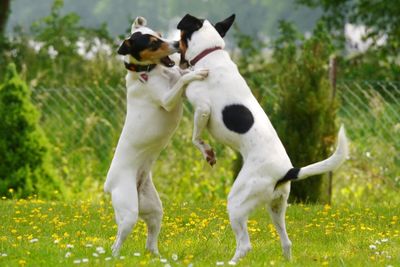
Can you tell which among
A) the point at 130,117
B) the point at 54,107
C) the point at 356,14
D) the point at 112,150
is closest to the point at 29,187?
the point at 112,150

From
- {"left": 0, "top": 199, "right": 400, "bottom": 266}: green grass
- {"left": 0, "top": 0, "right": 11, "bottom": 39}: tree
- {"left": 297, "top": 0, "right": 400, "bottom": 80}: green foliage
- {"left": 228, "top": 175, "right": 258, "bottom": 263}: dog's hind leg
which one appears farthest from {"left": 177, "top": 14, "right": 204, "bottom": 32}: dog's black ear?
{"left": 0, "top": 0, "right": 11, "bottom": 39}: tree

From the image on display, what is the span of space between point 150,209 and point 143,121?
66 centimetres

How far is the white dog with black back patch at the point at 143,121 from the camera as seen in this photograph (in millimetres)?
6273

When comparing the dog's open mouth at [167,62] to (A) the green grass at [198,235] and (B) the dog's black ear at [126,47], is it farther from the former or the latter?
(A) the green grass at [198,235]

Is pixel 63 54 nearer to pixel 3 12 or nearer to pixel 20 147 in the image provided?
pixel 3 12

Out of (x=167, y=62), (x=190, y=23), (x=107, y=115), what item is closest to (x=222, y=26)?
(x=190, y=23)

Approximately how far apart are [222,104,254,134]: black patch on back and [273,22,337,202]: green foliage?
4475 millimetres

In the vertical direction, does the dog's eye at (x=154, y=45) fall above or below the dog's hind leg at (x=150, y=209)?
above

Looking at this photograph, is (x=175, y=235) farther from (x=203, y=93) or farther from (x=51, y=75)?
(x=51, y=75)

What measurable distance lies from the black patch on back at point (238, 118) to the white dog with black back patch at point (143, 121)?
382 mm

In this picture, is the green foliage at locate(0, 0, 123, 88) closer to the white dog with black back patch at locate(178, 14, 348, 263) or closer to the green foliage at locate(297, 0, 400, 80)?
the green foliage at locate(297, 0, 400, 80)

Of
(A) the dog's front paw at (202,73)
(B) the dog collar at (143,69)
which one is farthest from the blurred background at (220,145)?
(A) the dog's front paw at (202,73)

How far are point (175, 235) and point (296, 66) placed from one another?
356 centimetres

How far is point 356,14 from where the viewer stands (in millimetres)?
17078
